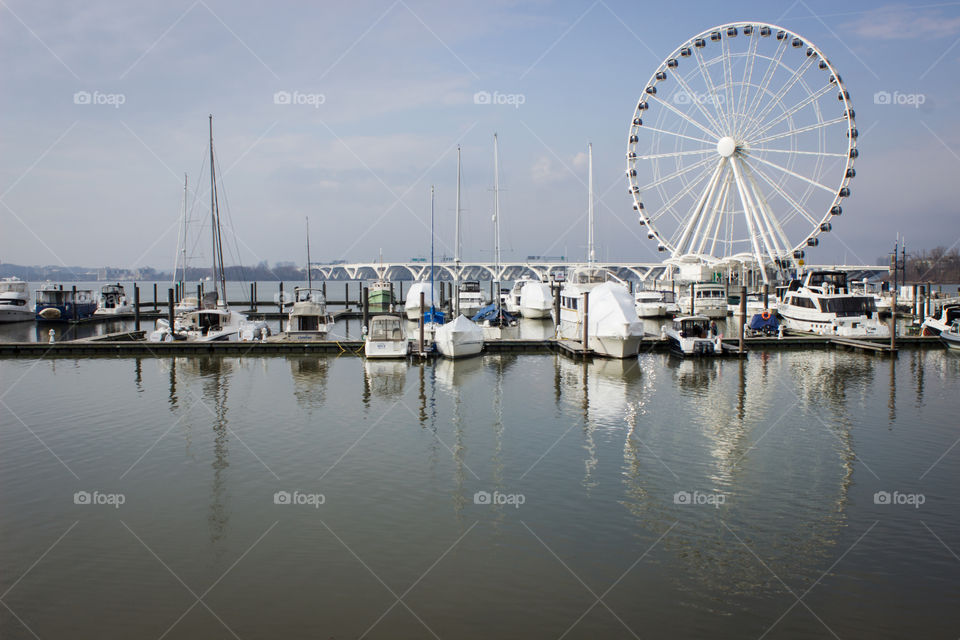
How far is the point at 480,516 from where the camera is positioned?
12945 millimetres

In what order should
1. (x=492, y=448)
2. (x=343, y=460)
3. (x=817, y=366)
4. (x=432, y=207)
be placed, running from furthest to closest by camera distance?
(x=432, y=207)
(x=817, y=366)
(x=492, y=448)
(x=343, y=460)

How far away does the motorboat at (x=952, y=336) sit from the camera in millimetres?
35531

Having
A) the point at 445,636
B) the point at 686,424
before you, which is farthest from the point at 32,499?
the point at 686,424

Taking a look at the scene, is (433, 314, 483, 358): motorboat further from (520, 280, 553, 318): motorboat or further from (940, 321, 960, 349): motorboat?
(940, 321, 960, 349): motorboat

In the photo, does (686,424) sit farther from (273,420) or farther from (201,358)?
(201,358)

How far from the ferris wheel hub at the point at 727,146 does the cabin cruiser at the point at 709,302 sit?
11.1m

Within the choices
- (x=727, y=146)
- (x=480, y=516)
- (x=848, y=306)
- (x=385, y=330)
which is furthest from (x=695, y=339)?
→ (x=727, y=146)

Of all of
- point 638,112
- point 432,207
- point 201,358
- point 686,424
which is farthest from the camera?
point 638,112

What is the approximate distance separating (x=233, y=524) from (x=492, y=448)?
7.07m

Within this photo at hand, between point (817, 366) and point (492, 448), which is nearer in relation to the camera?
point (492, 448)

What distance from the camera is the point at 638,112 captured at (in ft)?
191

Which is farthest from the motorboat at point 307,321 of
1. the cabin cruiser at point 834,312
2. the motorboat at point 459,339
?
the cabin cruiser at point 834,312

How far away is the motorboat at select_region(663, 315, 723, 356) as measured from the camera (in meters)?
33.2

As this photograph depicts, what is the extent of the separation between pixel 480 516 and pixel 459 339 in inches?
804
